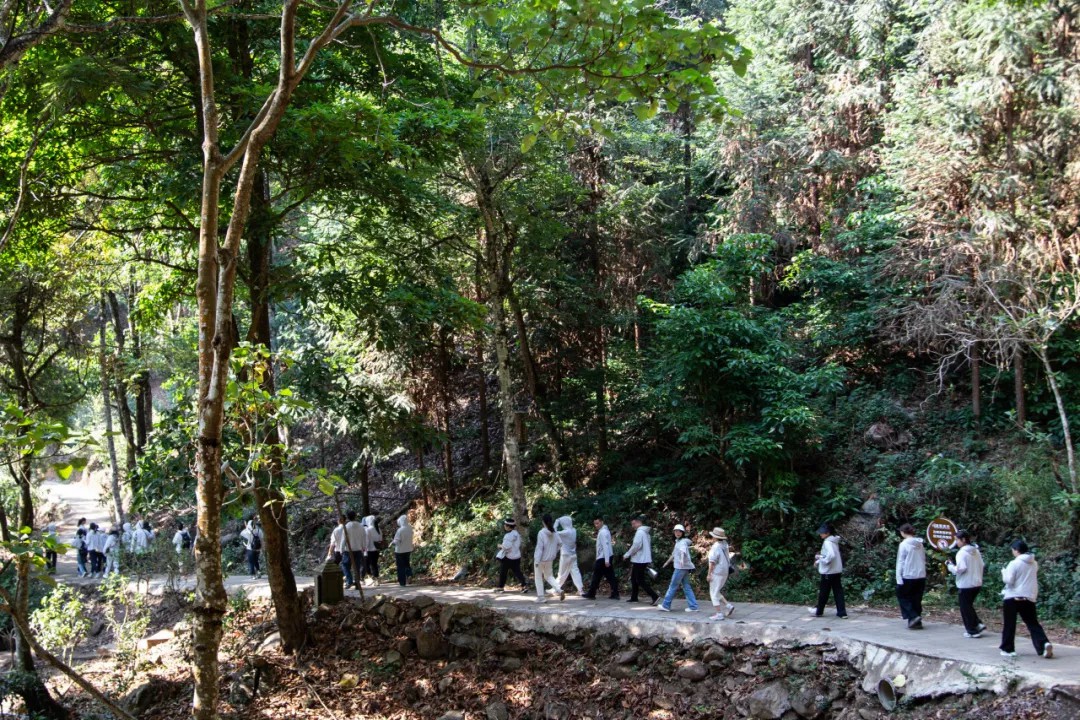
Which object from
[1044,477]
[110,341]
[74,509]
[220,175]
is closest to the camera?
[220,175]

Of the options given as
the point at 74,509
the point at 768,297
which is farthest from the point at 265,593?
the point at 74,509

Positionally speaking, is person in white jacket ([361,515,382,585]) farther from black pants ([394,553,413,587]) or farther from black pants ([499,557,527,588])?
black pants ([499,557,527,588])

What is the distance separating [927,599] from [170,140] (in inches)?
528

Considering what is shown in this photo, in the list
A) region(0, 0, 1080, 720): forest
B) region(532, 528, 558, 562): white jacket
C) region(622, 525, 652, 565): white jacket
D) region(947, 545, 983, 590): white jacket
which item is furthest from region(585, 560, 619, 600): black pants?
region(947, 545, 983, 590): white jacket

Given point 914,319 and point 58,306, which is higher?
point 58,306

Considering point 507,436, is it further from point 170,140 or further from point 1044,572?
point 1044,572

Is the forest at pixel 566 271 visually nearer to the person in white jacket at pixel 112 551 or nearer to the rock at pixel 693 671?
the person in white jacket at pixel 112 551

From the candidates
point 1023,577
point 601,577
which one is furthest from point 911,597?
point 601,577

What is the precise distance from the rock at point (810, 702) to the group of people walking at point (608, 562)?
195cm

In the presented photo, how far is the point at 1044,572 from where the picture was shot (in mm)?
11312

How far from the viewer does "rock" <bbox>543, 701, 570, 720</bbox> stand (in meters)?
9.76

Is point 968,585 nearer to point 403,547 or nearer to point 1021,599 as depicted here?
point 1021,599

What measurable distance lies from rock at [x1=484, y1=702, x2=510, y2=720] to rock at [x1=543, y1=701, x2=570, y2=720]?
52 centimetres

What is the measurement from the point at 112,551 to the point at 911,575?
1898 centimetres
